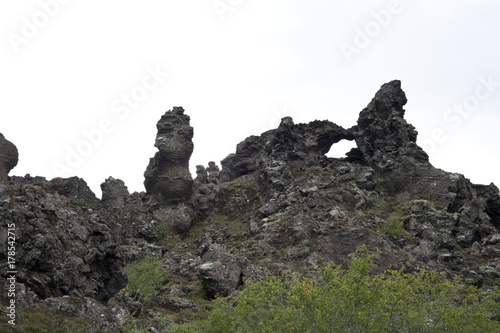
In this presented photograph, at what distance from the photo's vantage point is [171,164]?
66.1 metres

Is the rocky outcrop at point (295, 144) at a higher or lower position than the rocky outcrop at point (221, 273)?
higher

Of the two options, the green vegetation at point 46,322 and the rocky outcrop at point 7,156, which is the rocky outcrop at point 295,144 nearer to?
the rocky outcrop at point 7,156

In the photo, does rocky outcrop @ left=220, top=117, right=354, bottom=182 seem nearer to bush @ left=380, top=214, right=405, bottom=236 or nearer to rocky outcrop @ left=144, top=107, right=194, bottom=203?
rocky outcrop @ left=144, top=107, right=194, bottom=203

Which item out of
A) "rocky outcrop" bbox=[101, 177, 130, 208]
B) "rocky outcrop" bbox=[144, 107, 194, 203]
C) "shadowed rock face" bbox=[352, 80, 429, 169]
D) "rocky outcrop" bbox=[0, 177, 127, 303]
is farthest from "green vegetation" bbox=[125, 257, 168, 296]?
"shadowed rock face" bbox=[352, 80, 429, 169]

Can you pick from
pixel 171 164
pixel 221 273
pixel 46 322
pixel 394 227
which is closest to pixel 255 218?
pixel 171 164

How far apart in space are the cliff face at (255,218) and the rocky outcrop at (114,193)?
0.20 metres

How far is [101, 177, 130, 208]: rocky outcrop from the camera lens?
64.2 metres

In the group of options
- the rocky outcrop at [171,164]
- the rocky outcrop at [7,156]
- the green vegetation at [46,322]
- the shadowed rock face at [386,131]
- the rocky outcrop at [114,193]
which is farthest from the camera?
the shadowed rock face at [386,131]

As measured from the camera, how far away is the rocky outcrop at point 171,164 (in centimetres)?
6488

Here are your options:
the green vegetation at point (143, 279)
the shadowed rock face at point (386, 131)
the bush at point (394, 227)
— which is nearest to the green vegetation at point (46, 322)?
the green vegetation at point (143, 279)

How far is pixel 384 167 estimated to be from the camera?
6544cm

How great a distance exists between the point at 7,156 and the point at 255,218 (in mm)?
35947

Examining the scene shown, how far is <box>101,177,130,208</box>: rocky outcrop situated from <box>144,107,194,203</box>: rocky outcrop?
4079mm

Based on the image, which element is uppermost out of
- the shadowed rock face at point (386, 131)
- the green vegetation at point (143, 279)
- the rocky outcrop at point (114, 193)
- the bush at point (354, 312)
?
the shadowed rock face at point (386, 131)
